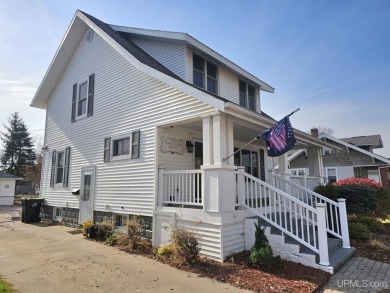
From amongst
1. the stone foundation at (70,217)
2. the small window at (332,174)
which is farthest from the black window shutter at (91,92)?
the small window at (332,174)

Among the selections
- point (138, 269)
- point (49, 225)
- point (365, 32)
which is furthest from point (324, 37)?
point (49, 225)

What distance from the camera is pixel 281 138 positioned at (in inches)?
235

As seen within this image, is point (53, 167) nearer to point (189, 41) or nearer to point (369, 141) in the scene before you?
point (189, 41)

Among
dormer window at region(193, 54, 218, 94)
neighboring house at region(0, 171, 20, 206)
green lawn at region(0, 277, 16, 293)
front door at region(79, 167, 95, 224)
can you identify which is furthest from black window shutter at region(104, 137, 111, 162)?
neighboring house at region(0, 171, 20, 206)

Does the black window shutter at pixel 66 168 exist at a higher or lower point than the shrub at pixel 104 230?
higher

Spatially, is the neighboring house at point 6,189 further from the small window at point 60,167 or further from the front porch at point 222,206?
the front porch at point 222,206

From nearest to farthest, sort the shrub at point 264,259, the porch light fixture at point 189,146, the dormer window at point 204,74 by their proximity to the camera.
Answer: the shrub at point 264,259 < the porch light fixture at point 189,146 < the dormer window at point 204,74

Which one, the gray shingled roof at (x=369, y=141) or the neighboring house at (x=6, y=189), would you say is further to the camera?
the gray shingled roof at (x=369, y=141)

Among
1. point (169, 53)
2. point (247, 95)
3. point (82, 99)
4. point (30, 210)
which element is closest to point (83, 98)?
point (82, 99)

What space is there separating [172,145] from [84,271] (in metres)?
4.15

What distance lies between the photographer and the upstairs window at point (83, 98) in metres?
10.9

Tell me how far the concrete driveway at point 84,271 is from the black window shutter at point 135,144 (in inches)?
112

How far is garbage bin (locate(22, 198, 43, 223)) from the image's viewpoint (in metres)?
12.3

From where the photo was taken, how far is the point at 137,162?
8.31 metres
